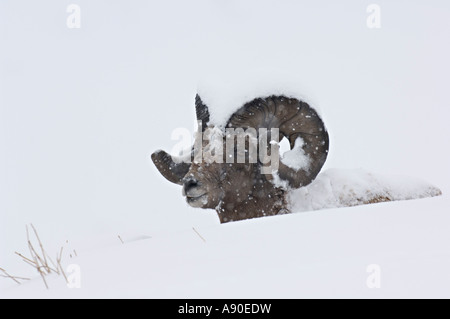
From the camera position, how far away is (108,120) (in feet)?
203

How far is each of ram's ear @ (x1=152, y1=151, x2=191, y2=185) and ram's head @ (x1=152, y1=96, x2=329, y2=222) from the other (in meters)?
0.57

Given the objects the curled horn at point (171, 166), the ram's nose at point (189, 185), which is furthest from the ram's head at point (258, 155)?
the curled horn at point (171, 166)

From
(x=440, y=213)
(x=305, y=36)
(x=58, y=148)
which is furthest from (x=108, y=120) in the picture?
(x=305, y=36)

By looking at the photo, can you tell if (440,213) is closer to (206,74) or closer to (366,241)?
(366,241)

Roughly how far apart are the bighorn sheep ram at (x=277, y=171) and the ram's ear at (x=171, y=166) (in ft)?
1.84

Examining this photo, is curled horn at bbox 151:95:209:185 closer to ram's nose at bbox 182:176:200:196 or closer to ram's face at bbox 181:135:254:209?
ram's face at bbox 181:135:254:209

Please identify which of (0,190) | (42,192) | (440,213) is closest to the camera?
(440,213)

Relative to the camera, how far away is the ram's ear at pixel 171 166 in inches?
254

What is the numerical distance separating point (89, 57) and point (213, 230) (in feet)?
335

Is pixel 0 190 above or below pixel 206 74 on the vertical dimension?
below

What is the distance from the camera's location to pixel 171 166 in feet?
21.3

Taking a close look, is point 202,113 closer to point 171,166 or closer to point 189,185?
point 171,166

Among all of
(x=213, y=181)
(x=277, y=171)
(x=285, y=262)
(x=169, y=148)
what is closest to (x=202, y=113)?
(x=213, y=181)

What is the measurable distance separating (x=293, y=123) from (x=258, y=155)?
0.66 meters
